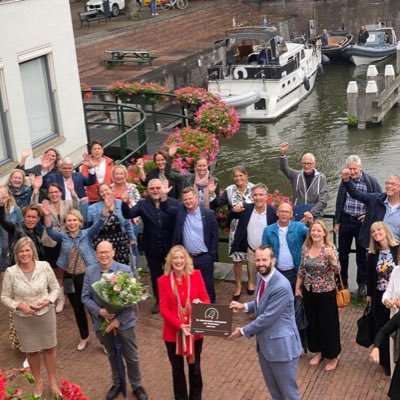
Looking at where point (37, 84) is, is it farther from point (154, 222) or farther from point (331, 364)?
point (331, 364)

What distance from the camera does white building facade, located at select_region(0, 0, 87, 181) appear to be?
40.3 ft

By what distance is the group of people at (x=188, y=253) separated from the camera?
22.6 feet

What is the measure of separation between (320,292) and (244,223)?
1.60m

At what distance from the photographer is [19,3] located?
488 inches

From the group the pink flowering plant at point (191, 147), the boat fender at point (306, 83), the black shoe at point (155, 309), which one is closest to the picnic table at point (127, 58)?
the boat fender at point (306, 83)

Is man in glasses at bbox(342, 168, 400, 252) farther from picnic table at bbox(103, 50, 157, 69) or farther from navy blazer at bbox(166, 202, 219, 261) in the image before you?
picnic table at bbox(103, 50, 157, 69)

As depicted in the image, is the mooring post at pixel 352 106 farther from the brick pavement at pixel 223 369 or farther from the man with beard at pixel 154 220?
the man with beard at pixel 154 220

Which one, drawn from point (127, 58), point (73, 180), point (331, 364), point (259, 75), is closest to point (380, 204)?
point (331, 364)

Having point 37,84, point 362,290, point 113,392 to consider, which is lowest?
point 362,290

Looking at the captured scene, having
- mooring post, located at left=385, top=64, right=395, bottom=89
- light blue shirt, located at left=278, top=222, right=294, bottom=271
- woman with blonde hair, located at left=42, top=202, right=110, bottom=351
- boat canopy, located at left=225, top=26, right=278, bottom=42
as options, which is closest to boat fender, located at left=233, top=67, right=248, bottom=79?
boat canopy, located at left=225, top=26, right=278, bottom=42

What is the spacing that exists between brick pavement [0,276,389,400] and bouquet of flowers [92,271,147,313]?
1195 mm

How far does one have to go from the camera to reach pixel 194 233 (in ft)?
28.3

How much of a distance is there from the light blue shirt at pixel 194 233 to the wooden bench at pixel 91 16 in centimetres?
3113

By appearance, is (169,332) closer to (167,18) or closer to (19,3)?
(19,3)
